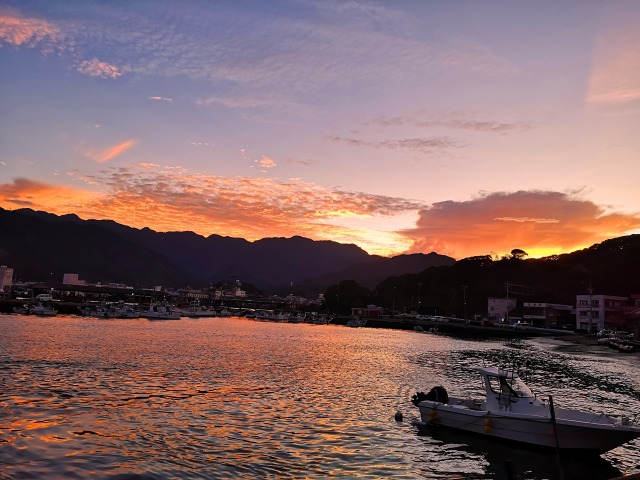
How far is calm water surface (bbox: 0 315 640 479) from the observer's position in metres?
20.2

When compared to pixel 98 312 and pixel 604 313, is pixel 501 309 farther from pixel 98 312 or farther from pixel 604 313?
pixel 98 312

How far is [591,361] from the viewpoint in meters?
69.8

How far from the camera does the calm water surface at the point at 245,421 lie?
20203 mm

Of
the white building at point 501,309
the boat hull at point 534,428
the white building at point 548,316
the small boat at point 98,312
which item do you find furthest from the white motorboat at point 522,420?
the white building at point 501,309

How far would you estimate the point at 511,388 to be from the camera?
82.9ft

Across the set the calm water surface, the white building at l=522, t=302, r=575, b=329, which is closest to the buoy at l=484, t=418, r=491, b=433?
the calm water surface

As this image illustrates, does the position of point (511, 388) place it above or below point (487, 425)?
above

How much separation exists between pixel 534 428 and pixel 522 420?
1.94 feet

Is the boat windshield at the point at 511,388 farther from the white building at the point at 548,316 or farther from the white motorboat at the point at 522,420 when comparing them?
the white building at the point at 548,316

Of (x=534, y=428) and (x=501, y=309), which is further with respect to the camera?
(x=501, y=309)

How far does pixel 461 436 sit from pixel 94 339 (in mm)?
65783

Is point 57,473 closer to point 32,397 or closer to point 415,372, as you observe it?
point 32,397

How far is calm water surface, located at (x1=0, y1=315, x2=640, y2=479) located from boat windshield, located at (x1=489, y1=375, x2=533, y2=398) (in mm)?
2621

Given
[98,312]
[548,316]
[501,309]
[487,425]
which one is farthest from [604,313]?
[98,312]
